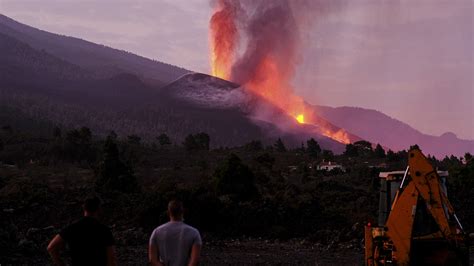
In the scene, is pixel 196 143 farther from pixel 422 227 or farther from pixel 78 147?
pixel 422 227

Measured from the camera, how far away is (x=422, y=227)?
11164 mm

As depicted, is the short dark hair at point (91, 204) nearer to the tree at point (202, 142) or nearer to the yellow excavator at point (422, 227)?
the yellow excavator at point (422, 227)

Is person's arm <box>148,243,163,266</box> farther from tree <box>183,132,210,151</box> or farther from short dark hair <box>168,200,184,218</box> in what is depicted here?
tree <box>183,132,210,151</box>

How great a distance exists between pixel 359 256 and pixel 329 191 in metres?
16.2

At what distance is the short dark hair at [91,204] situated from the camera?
7.05 m

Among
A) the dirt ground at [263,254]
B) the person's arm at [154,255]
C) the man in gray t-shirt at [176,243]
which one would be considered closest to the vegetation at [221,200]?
the dirt ground at [263,254]

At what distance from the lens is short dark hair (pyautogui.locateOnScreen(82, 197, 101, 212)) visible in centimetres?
705

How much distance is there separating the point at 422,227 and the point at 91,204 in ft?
21.1

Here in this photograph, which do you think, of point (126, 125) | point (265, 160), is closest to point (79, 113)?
point (126, 125)

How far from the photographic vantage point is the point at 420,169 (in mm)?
11078

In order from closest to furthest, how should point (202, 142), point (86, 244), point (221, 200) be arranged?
point (86, 244), point (221, 200), point (202, 142)

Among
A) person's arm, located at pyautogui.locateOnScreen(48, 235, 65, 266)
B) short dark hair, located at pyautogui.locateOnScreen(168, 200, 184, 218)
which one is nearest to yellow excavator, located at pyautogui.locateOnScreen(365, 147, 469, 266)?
short dark hair, located at pyautogui.locateOnScreen(168, 200, 184, 218)

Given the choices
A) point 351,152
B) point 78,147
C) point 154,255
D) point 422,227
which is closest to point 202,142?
point 351,152

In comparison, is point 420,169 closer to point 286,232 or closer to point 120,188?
point 286,232
